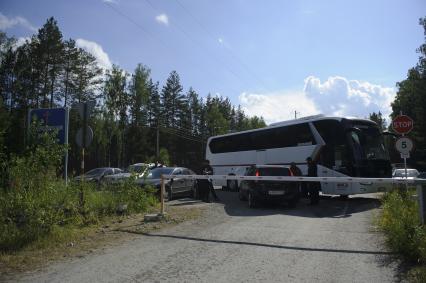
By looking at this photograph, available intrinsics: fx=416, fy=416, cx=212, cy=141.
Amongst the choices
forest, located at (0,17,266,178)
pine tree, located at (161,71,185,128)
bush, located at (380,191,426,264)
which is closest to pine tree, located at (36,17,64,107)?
forest, located at (0,17,266,178)

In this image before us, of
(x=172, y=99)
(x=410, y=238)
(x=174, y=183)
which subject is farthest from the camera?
(x=172, y=99)

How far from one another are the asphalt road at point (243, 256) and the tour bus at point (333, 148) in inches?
267

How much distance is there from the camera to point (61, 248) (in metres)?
8.38

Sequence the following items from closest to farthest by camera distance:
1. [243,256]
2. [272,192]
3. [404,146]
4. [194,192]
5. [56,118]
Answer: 1. [243,256]
2. [56,118]
3. [404,146]
4. [272,192]
5. [194,192]

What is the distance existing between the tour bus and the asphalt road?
6786 millimetres

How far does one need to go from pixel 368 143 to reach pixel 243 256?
12.5m

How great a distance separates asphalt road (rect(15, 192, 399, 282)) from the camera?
6277mm

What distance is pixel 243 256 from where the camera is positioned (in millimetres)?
7469

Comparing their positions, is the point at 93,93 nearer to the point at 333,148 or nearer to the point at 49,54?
the point at 49,54

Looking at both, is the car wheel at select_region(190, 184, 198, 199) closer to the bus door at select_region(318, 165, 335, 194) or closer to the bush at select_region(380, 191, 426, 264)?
the bus door at select_region(318, 165, 335, 194)

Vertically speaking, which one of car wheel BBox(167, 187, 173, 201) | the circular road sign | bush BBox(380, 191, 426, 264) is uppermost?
the circular road sign

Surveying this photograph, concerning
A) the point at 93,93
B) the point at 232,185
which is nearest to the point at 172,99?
the point at 93,93

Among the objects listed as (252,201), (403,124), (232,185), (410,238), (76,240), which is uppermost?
(403,124)

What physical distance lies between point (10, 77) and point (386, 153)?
46224 mm
